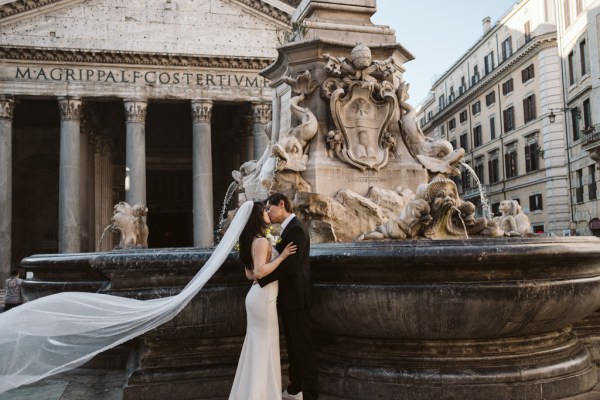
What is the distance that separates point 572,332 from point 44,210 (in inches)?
1307

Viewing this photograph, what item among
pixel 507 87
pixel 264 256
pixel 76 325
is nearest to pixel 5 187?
pixel 76 325

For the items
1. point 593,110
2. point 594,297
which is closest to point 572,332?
point 594,297

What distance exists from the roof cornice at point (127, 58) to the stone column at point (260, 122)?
1.89 metres

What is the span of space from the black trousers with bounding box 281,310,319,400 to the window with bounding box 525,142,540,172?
29.8 m

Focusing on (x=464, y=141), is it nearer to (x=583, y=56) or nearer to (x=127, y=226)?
(x=583, y=56)

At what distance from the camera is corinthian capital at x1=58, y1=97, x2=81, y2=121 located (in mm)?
25031

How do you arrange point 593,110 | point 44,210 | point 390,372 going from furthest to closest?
1. point 44,210
2. point 593,110
3. point 390,372

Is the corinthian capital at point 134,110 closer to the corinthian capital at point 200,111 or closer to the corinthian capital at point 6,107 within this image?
the corinthian capital at point 200,111

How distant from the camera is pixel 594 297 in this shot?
131 inches

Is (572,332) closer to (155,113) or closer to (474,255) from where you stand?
(474,255)

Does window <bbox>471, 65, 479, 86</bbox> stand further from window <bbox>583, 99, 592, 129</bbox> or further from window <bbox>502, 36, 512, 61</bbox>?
window <bbox>583, 99, 592, 129</bbox>

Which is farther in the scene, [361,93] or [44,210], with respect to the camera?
[44,210]

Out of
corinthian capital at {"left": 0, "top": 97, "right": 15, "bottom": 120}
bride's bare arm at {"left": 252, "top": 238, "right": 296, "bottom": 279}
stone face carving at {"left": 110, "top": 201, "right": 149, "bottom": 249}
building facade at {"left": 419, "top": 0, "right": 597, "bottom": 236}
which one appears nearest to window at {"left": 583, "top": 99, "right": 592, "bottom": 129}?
building facade at {"left": 419, "top": 0, "right": 597, "bottom": 236}

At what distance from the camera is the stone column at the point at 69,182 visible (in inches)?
955
